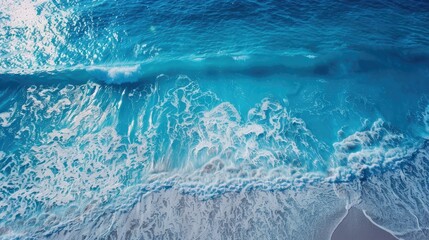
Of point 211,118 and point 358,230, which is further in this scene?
point 211,118

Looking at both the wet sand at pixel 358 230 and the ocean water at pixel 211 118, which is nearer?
the wet sand at pixel 358 230

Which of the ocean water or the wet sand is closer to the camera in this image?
the wet sand

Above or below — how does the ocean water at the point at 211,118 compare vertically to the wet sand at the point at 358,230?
above

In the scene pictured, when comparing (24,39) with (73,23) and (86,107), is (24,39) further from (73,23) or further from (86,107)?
(86,107)

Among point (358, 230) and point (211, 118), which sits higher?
point (211, 118)
